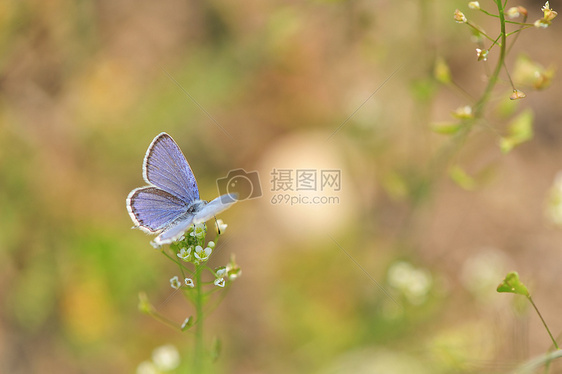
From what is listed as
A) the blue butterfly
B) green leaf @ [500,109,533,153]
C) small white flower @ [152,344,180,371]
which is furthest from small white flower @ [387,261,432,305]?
the blue butterfly

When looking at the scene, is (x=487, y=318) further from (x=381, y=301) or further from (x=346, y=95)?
(x=346, y=95)

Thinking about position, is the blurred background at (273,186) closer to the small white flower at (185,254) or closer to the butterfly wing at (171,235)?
the small white flower at (185,254)

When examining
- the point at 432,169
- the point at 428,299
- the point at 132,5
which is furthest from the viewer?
the point at 132,5

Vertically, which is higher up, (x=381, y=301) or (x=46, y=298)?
(x=46, y=298)

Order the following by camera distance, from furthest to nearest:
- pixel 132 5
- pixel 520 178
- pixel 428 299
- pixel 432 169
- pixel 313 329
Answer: pixel 132 5 → pixel 520 178 → pixel 313 329 → pixel 428 299 → pixel 432 169

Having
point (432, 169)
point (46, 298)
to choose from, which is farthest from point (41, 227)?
point (432, 169)

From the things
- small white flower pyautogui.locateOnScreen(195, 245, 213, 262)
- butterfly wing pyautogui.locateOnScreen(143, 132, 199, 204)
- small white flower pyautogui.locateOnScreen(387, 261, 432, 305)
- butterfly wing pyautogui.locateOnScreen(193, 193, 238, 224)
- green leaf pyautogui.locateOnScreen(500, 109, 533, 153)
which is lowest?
small white flower pyautogui.locateOnScreen(195, 245, 213, 262)

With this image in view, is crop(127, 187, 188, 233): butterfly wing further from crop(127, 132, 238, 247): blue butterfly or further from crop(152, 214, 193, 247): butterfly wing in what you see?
crop(152, 214, 193, 247): butterfly wing

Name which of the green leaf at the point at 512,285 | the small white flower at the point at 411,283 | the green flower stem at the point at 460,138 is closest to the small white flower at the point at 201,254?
the green leaf at the point at 512,285
